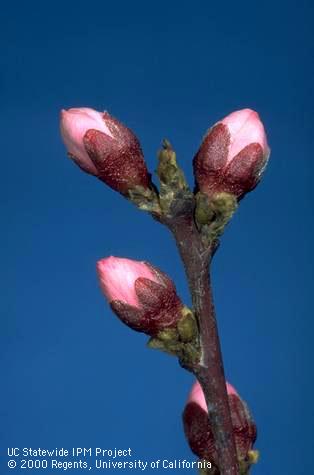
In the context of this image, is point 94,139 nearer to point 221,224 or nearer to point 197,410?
point 221,224

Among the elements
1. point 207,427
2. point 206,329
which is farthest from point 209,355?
point 207,427

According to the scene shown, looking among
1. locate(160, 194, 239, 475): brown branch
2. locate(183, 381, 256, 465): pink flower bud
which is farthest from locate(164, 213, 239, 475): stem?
locate(183, 381, 256, 465): pink flower bud

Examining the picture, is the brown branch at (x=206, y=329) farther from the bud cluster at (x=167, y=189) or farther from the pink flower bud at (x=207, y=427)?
the pink flower bud at (x=207, y=427)

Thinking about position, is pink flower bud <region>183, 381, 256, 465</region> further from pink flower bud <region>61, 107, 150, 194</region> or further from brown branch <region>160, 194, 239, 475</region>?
pink flower bud <region>61, 107, 150, 194</region>

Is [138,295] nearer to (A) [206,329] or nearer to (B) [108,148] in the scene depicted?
(A) [206,329]

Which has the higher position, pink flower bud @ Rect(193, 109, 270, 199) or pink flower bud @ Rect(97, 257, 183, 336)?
pink flower bud @ Rect(193, 109, 270, 199)
